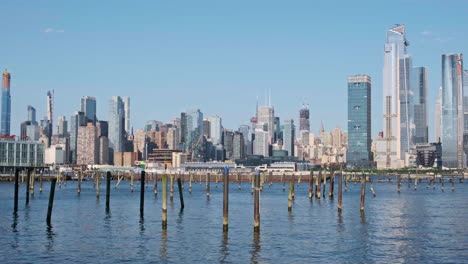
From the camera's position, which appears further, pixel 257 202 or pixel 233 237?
pixel 233 237

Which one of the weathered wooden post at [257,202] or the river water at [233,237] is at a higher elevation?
the weathered wooden post at [257,202]

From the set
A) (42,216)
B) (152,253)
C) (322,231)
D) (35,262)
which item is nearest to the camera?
(35,262)

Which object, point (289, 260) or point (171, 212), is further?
point (171, 212)

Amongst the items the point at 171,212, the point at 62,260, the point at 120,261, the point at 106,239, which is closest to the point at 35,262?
the point at 62,260

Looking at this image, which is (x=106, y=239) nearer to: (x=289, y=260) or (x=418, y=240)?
(x=289, y=260)

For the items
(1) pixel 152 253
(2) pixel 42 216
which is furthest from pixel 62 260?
(2) pixel 42 216

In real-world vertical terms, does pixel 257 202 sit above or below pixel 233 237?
above

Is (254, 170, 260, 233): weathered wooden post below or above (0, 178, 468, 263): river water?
above

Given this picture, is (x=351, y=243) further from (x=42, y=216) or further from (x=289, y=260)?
(x=42, y=216)

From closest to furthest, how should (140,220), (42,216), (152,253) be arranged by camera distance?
(152,253), (140,220), (42,216)

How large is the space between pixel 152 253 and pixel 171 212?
105ft

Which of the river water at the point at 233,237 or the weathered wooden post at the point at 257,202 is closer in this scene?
the river water at the point at 233,237

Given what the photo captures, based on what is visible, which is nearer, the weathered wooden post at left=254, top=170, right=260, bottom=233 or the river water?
the river water

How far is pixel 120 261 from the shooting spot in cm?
4394
